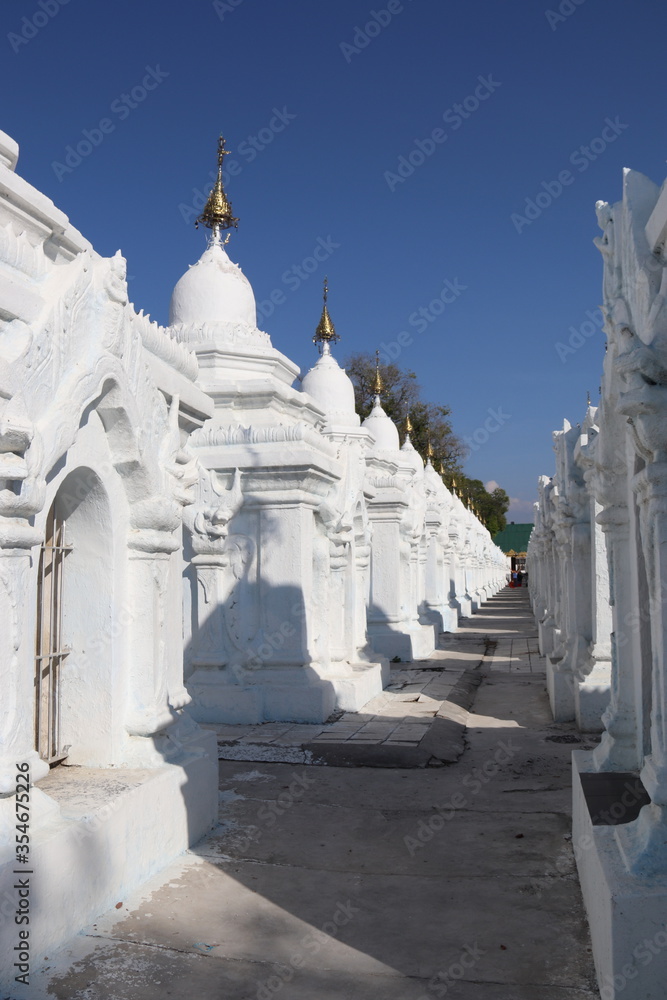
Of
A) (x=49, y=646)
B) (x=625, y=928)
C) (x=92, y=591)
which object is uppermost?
(x=92, y=591)

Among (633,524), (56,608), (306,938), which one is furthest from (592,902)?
(56,608)

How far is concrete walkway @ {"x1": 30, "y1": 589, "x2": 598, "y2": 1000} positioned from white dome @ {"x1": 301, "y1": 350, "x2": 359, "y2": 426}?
24.9ft

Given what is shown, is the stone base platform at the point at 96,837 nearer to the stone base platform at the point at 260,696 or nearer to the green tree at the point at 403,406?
the stone base platform at the point at 260,696

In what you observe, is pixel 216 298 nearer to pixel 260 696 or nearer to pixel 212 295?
pixel 212 295

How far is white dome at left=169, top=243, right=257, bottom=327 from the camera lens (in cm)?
986

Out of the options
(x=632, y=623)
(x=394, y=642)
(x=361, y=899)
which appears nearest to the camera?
(x=361, y=899)

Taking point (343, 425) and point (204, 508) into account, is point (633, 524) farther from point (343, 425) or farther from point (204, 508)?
point (343, 425)

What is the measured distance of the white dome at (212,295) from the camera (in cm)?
986

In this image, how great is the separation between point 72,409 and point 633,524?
2.91 m

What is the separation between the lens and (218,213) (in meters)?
10.1

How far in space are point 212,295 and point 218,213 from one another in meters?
1.06

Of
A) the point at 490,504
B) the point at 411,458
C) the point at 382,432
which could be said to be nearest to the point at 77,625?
the point at 382,432

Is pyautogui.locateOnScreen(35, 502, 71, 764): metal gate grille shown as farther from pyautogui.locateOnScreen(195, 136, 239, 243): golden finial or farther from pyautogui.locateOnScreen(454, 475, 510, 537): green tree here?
pyautogui.locateOnScreen(454, 475, 510, 537): green tree

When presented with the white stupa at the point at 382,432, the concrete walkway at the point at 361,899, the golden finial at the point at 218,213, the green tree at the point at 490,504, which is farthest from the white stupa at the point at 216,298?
the green tree at the point at 490,504
